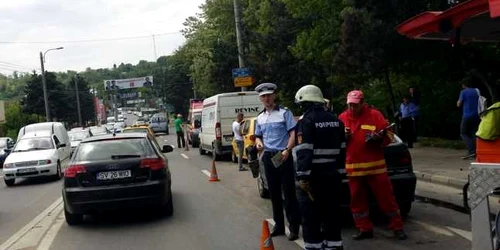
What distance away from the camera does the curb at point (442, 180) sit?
438 inches

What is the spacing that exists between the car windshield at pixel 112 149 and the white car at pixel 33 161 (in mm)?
9089

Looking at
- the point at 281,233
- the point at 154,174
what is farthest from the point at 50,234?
the point at 281,233

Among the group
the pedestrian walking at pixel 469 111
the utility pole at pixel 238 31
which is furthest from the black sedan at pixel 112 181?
the utility pole at pixel 238 31

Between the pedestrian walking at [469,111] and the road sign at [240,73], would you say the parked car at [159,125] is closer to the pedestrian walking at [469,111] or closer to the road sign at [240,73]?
the road sign at [240,73]

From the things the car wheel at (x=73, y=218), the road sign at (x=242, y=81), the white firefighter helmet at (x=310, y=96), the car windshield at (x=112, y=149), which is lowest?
the car wheel at (x=73, y=218)

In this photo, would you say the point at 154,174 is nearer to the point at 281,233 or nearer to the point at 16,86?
the point at 281,233

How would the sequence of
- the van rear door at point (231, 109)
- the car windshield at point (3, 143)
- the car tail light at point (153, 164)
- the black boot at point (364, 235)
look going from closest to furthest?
the black boot at point (364, 235) < the car tail light at point (153, 164) < the van rear door at point (231, 109) < the car windshield at point (3, 143)

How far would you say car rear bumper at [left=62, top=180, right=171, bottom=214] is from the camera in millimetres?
9367

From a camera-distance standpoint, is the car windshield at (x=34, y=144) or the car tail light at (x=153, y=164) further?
the car windshield at (x=34, y=144)

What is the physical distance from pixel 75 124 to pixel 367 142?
282 feet

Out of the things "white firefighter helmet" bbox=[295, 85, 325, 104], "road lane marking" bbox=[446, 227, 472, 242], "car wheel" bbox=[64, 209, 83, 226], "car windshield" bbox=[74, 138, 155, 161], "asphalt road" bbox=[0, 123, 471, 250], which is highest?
"white firefighter helmet" bbox=[295, 85, 325, 104]

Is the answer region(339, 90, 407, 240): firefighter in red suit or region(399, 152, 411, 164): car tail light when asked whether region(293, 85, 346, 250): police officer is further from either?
region(399, 152, 411, 164): car tail light

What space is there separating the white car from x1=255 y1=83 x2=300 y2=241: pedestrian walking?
40.5ft

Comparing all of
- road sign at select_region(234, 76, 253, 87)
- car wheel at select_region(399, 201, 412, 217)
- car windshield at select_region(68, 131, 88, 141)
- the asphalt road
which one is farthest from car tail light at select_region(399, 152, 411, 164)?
car windshield at select_region(68, 131, 88, 141)
